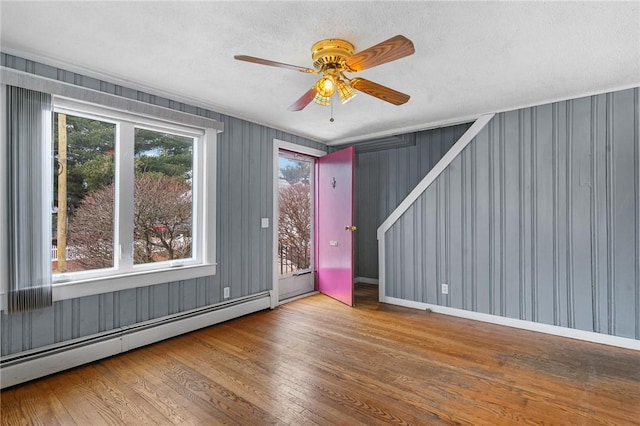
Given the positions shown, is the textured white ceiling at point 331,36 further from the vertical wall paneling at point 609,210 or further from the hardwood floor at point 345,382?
the hardwood floor at point 345,382

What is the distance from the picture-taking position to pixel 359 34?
6.49ft

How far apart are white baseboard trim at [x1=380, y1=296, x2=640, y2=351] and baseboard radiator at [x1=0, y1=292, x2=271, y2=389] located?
226cm

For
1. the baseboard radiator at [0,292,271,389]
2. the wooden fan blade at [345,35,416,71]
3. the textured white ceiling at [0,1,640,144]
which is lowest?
the baseboard radiator at [0,292,271,389]

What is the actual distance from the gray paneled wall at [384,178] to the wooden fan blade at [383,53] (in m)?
3.15

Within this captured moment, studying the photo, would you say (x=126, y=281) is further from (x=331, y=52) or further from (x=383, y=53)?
(x=383, y=53)

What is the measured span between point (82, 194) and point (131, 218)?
41 centimetres

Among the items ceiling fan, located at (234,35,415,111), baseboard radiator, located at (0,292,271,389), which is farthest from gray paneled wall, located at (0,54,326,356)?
ceiling fan, located at (234,35,415,111)

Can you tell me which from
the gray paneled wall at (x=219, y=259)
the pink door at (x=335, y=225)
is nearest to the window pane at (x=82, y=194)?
the gray paneled wall at (x=219, y=259)

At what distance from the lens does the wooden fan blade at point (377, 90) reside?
2.12 meters

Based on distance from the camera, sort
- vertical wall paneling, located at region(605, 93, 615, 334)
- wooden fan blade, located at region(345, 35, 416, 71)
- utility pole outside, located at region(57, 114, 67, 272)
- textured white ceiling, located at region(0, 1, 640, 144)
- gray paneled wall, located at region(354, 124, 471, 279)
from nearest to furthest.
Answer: wooden fan blade, located at region(345, 35, 416, 71)
textured white ceiling, located at region(0, 1, 640, 144)
utility pole outside, located at region(57, 114, 67, 272)
vertical wall paneling, located at region(605, 93, 615, 334)
gray paneled wall, located at region(354, 124, 471, 279)

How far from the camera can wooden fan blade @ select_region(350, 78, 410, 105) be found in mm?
2119

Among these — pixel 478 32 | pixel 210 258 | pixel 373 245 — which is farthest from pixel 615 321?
pixel 210 258

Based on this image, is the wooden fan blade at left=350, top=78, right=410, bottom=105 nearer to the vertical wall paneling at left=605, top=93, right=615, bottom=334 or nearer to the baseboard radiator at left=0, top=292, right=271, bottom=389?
the vertical wall paneling at left=605, top=93, right=615, bottom=334

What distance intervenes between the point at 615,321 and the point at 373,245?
3.20m
